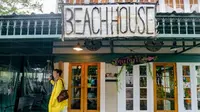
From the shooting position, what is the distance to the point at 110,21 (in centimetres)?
520

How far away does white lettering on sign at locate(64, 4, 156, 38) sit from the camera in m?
5.16

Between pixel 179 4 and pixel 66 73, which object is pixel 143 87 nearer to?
pixel 66 73

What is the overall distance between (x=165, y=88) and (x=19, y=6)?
40.0 ft

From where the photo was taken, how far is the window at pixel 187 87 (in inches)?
293

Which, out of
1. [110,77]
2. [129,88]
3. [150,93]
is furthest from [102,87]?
[150,93]

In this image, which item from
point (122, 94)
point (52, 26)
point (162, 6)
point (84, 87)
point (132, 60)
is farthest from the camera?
point (162, 6)

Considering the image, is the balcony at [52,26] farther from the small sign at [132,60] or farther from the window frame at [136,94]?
the window frame at [136,94]

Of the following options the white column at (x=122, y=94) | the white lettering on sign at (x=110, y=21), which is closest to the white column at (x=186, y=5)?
the white column at (x=122, y=94)

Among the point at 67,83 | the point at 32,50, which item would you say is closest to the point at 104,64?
the point at 67,83

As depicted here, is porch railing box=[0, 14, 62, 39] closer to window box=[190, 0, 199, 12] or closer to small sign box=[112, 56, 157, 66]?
small sign box=[112, 56, 157, 66]

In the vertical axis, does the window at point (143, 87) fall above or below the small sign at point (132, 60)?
below

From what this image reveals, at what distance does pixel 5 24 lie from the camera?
18.2ft

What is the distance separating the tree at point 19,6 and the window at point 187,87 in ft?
37.0

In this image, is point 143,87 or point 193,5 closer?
point 143,87
